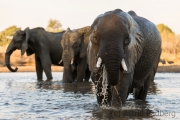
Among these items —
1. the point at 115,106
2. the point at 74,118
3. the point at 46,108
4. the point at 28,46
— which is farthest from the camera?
the point at 28,46

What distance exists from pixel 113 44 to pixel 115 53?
0.15 m

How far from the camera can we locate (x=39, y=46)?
2167 cm

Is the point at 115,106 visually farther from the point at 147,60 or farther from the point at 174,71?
the point at 174,71

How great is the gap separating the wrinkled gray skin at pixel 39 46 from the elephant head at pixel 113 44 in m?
13.4

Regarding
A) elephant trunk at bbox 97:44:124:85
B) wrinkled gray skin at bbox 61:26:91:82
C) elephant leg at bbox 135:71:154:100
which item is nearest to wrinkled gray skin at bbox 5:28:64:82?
wrinkled gray skin at bbox 61:26:91:82

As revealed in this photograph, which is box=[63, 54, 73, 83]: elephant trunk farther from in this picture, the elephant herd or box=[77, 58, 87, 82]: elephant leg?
the elephant herd

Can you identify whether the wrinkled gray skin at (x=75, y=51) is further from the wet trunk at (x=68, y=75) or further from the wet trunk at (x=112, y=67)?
the wet trunk at (x=112, y=67)

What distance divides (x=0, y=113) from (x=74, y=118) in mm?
1415

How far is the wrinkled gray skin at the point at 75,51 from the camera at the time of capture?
1736 centimetres

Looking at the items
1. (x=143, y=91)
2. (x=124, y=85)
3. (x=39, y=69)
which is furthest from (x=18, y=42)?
(x=124, y=85)

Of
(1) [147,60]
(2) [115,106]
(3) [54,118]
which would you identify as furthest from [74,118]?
(1) [147,60]

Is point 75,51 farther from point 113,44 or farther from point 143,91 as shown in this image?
point 113,44

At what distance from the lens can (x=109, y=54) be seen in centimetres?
693

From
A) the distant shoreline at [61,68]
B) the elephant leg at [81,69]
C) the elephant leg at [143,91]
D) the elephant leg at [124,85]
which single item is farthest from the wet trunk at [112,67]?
the distant shoreline at [61,68]
